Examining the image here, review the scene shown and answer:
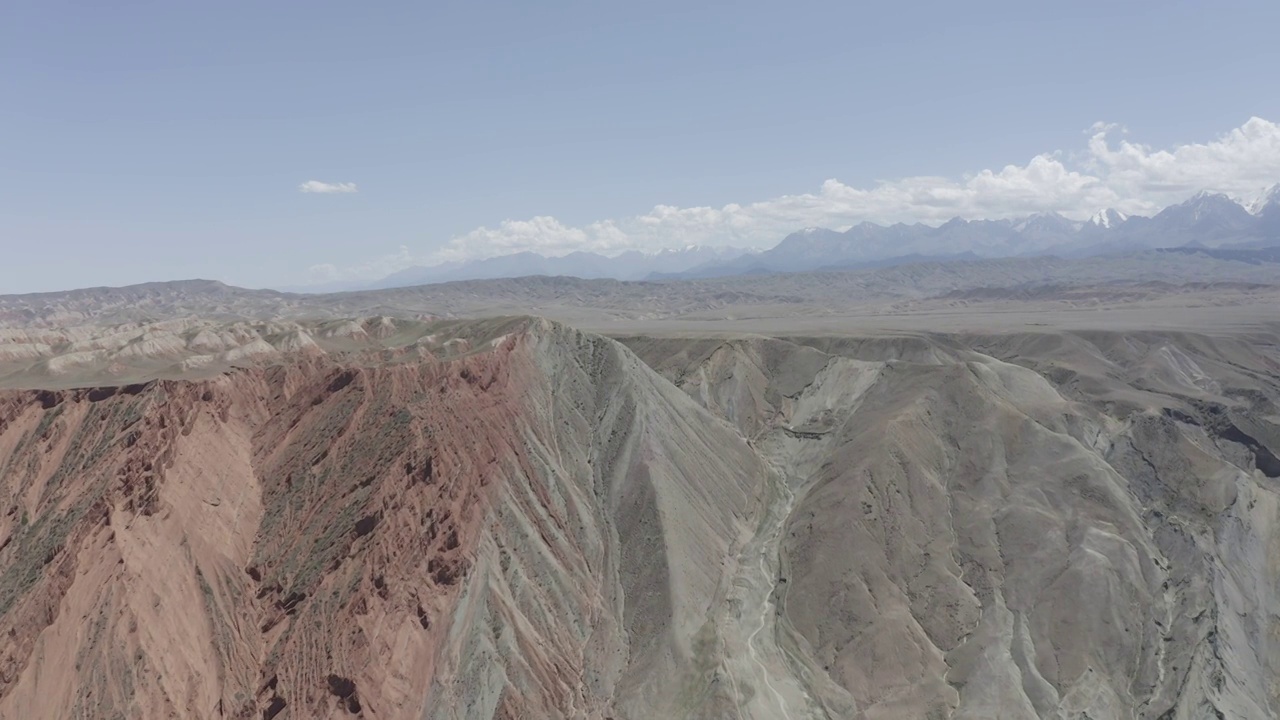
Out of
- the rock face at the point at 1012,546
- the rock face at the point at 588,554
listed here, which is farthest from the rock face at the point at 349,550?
the rock face at the point at 1012,546

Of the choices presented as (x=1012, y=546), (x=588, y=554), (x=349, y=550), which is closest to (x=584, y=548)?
(x=588, y=554)

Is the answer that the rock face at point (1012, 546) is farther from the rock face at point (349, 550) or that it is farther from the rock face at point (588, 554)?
the rock face at point (349, 550)

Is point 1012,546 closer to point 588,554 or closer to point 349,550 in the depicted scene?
point 588,554

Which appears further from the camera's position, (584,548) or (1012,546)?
(1012,546)

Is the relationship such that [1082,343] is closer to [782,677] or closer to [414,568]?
[782,677]

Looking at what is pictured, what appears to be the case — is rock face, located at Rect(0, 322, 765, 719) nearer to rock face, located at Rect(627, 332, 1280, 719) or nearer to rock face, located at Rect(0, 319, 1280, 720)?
rock face, located at Rect(0, 319, 1280, 720)

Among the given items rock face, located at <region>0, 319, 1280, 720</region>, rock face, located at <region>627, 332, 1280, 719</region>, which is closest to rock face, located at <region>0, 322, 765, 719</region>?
rock face, located at <region>0, 319, 1280, 720</region>

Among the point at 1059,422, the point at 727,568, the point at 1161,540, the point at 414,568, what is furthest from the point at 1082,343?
the point at 414,568
